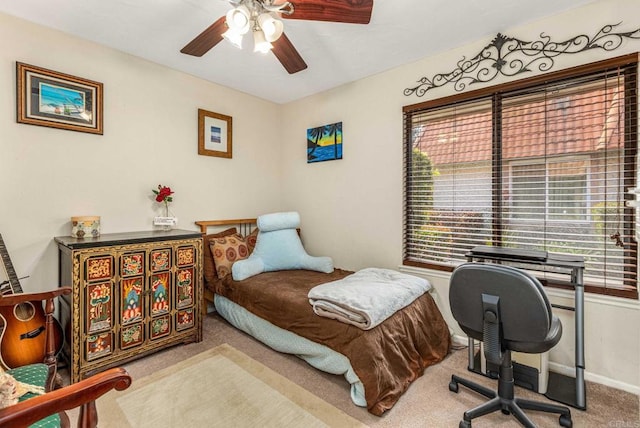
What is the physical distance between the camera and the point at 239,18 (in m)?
1.49

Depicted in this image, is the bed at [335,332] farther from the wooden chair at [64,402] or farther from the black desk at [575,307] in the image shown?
the wooden chair at [64,402]

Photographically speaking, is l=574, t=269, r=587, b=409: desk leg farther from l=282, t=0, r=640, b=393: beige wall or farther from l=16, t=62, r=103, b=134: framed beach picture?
l=16, t=62, r=103, b=134: framed beach picture

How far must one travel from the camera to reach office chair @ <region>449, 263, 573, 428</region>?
141 cm

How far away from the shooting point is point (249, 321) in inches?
103

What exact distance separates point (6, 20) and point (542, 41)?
12.3ft

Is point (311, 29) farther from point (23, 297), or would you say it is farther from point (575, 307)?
point (575, 307)

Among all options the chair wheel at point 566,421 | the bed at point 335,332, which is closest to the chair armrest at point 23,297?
the bed at point 335,332

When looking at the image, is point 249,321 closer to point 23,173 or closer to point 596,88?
point 23,173

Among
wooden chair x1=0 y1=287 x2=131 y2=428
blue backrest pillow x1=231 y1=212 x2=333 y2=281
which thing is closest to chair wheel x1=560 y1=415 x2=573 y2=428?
blue backrest pillow x1=231 y1=212 x2=333 y2=281

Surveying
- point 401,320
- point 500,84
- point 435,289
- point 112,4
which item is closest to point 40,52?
point 112,4

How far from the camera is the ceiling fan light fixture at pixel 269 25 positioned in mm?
1549

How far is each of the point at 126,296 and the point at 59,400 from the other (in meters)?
1.54

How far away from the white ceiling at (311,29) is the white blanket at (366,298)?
75.1 inches

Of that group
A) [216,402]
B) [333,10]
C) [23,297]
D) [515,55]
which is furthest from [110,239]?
[515,55]
